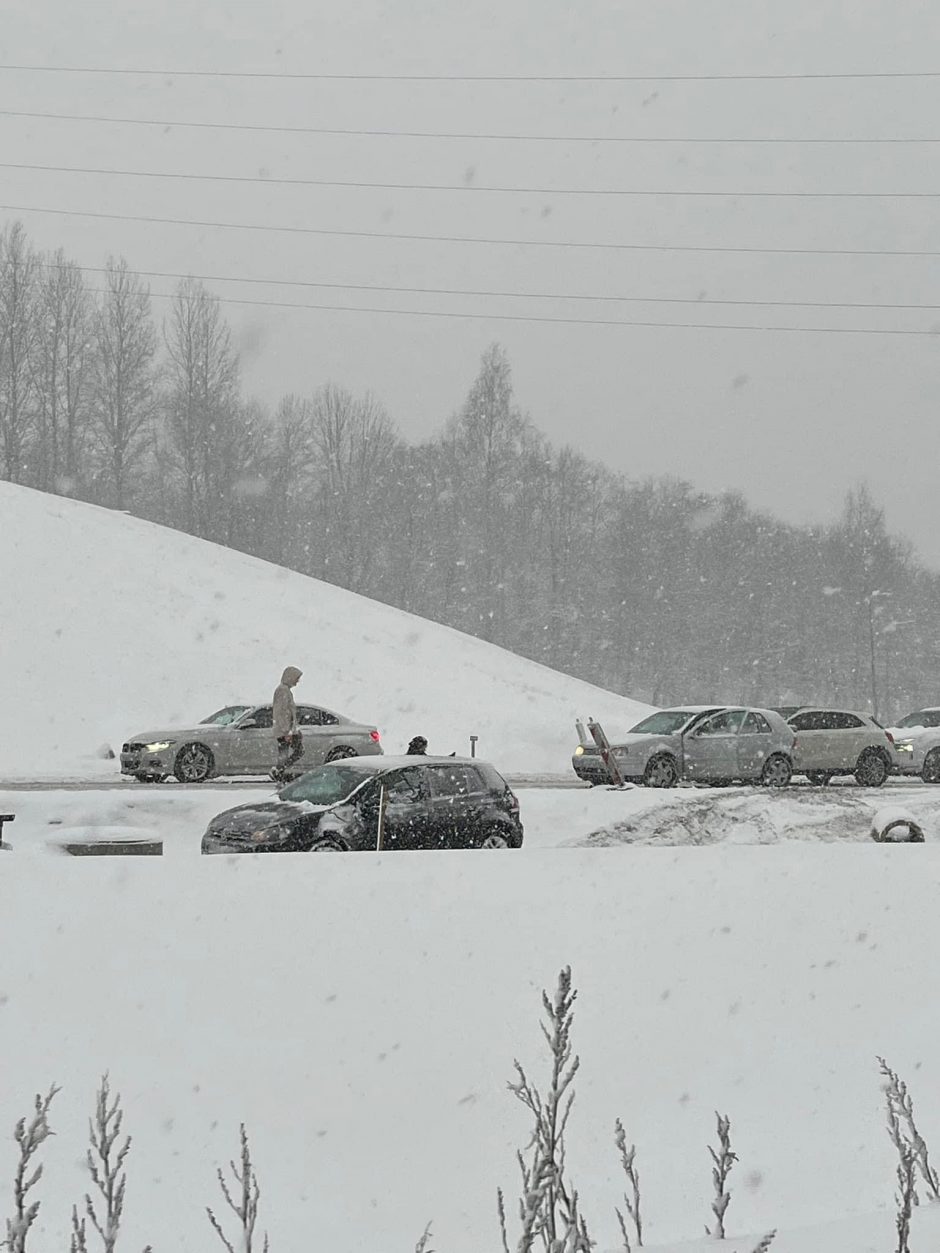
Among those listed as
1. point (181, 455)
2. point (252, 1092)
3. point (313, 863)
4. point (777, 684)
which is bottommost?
point (252, 1092)

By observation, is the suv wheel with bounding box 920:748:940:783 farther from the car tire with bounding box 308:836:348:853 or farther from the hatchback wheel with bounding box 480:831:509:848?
the car tire with bounding box 308:836:348:853

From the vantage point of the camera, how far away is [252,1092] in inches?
420

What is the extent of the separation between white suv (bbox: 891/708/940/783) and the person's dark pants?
12.0 meters

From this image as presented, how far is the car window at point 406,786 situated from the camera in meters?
14.1

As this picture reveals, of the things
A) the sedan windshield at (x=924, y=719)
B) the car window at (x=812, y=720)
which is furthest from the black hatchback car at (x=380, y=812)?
the sedan windshield at (x=924, y=719)

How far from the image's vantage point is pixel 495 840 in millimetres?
14633

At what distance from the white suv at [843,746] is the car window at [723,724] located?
2109 mm

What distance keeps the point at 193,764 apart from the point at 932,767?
531 inches

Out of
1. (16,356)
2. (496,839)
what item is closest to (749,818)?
(496,839)

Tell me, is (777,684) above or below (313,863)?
above

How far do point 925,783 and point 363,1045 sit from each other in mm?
17440

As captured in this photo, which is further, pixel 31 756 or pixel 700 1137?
pixel 31 756

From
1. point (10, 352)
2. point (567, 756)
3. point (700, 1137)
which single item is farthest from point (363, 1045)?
point (10, 352)

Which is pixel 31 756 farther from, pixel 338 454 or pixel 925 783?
pixel 338 454
